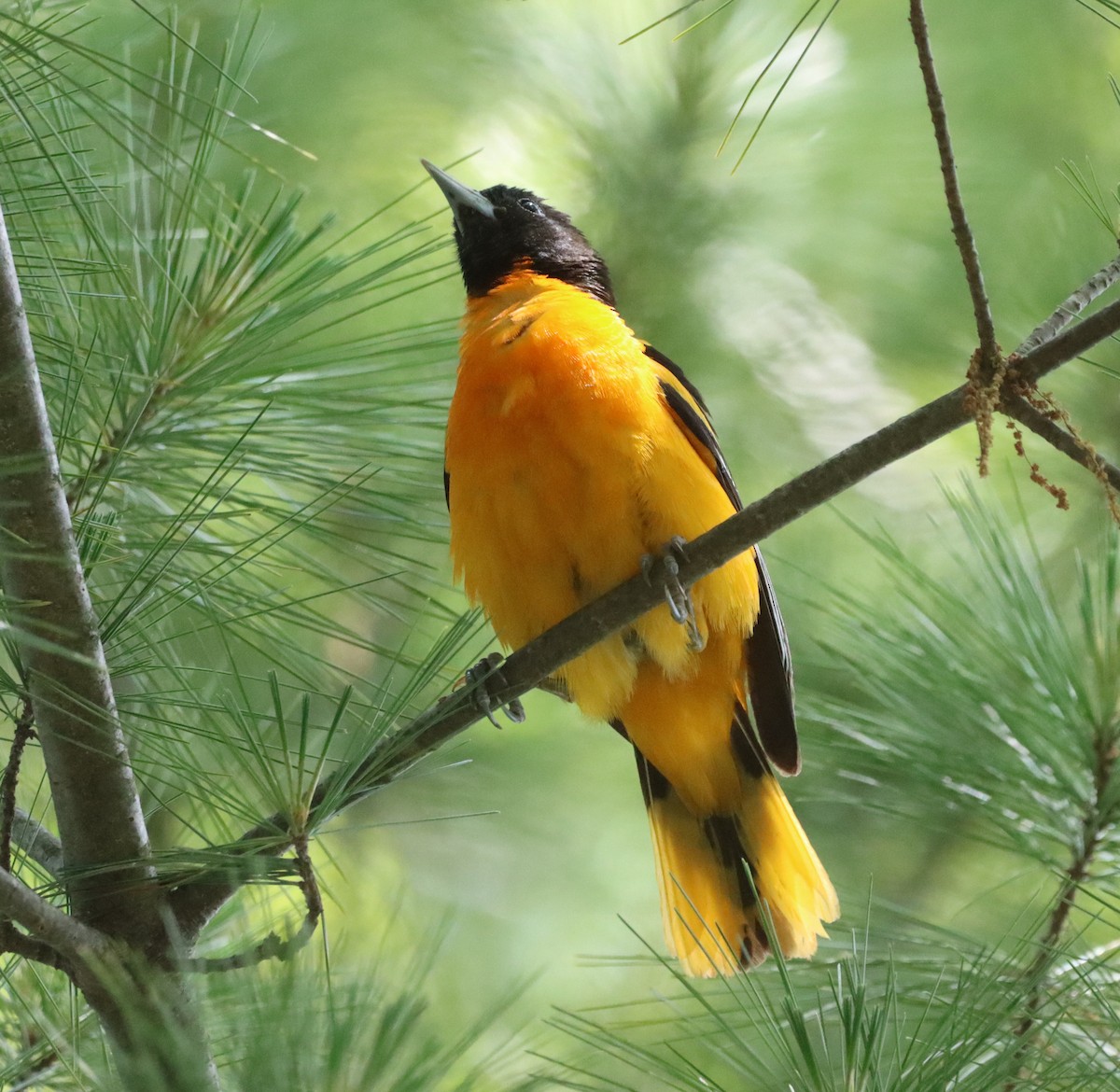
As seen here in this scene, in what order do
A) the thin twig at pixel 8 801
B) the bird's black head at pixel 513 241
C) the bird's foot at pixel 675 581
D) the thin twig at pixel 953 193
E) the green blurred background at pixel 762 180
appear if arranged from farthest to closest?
the green blurred background at pixel 762 180 → the bird's black head at pixel 513 241 → the bird's foot at pixel 675 581 → the thin twig at pixel 8 801 → the thin twig at pixel 953 193

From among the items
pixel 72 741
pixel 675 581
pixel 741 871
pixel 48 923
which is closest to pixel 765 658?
pixel 741 871

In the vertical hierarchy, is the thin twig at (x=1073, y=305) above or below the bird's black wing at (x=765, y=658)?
below

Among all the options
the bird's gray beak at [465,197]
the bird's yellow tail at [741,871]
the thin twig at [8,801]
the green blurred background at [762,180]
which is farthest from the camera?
the green blurred background at [762,180]

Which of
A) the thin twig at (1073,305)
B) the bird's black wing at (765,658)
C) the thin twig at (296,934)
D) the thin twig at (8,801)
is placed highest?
the bird's black wing at (765,658)

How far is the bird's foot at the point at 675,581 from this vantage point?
2.22m

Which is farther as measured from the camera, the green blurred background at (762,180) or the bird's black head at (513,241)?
the green blurred background at (762,180)

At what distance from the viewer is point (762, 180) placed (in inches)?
152

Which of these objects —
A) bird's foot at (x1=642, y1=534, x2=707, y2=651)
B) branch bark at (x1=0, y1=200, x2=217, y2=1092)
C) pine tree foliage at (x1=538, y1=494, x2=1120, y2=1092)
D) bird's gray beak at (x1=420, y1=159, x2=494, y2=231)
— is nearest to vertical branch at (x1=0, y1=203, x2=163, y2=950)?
branch bark at (x1=0, y1=200, x2=217, y2=1092)

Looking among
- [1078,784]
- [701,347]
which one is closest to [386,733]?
[1078,784]

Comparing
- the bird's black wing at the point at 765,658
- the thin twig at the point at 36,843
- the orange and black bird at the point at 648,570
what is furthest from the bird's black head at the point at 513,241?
the thin twig at the point at 36,843

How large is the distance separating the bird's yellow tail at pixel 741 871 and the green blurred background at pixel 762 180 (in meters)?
0.66

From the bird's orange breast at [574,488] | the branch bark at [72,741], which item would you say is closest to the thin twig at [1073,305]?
the bird's orange breast at [574,488]

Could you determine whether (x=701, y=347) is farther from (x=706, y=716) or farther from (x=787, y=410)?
(x=706, y=716)

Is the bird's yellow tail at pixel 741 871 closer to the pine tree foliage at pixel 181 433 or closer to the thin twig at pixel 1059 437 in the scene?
the pine tree foliage at pixel 181 433
